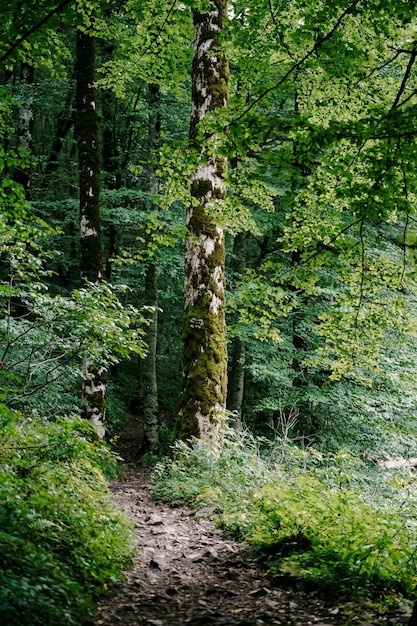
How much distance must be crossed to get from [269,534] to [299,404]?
30.2 feet

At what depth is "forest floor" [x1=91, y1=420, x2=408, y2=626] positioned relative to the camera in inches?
130

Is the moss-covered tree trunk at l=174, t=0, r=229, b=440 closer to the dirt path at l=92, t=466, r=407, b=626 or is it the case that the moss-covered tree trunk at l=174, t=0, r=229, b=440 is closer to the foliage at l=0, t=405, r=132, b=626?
the dirt path at l=92, t=466, r=407, b=626

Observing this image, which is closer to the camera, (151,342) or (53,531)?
(53,531)

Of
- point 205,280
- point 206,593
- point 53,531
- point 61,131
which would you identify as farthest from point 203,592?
point 61,131

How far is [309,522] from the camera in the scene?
4.62m

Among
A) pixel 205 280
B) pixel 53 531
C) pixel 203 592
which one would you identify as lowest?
pixel 203 592

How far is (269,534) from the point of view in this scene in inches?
191

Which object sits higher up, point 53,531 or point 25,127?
point 25,127

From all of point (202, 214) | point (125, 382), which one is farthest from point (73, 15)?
point (125, 382)

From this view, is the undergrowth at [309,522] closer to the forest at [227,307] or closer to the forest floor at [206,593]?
the forest at [227,307]

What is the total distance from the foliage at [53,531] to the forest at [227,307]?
21 millimetres

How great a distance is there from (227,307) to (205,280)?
620 millimetres

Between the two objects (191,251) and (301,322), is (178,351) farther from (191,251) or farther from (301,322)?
(191,251)

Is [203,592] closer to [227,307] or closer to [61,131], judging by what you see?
[227,307]
